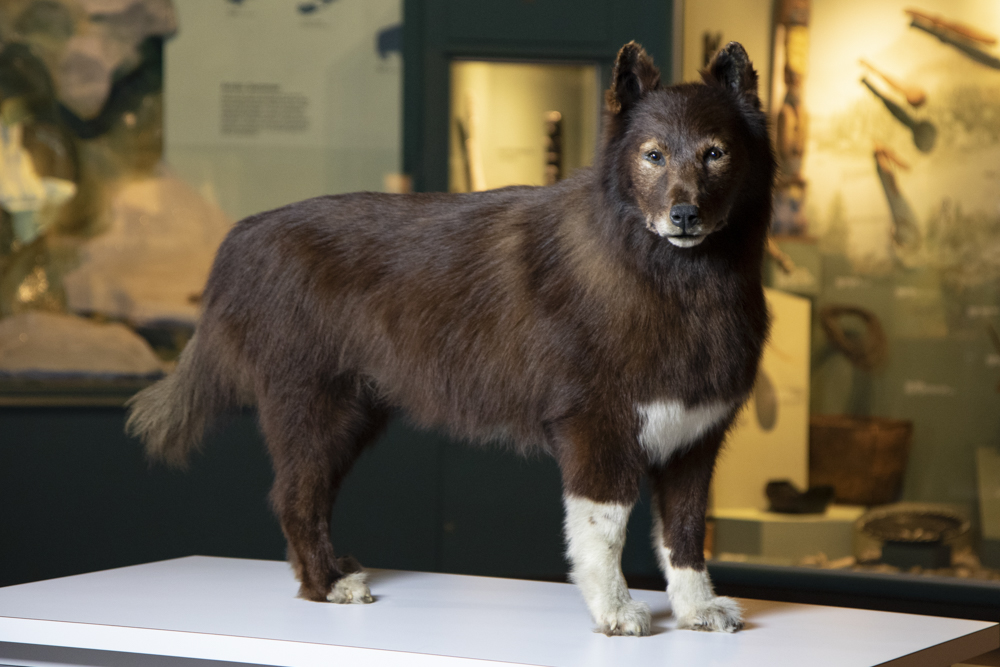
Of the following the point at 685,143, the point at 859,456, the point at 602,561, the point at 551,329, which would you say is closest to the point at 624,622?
the point at 602,561

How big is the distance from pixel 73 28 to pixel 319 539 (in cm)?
302

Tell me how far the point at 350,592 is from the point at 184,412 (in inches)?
25.3

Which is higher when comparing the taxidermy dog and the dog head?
the dog head

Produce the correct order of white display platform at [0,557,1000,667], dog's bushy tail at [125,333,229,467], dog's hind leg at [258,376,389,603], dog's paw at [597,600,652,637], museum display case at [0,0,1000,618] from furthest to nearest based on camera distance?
museum display case at [0,0,1000,618]
dog's bushy tail at [125,333,229,467]
dog's hind leg at [258,376,389,603]
dog's paw at [597,600,652,637]
white display platform at [0,557,1000,667]

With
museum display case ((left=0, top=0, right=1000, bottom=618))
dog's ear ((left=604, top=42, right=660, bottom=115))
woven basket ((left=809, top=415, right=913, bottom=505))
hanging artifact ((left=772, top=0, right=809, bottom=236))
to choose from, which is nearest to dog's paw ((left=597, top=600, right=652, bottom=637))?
dog's ear ((left=604, top=42, right=660, bottom=115))

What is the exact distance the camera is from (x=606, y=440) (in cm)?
227

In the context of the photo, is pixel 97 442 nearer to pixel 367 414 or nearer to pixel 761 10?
pixel 367 414

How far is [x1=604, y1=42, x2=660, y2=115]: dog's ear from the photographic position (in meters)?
2.24

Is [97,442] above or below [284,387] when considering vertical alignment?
below

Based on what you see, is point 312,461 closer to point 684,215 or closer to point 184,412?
point 184,412

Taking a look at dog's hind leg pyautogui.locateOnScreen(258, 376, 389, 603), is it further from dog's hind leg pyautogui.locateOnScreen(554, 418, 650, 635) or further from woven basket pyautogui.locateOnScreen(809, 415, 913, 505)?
woven basket pyautogui.locateOnScreen(809, 415, 913, 505)

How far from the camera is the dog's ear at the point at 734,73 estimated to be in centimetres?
226

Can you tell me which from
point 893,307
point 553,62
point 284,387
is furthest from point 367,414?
point 893,307

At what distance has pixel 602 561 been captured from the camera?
2273 millimetres
